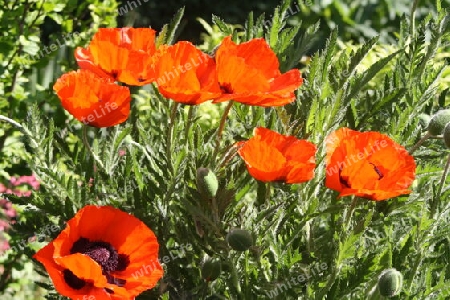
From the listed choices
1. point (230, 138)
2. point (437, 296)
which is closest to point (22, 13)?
point (230, 138)

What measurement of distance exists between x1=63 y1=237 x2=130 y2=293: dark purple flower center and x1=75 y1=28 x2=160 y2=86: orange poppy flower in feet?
0.86

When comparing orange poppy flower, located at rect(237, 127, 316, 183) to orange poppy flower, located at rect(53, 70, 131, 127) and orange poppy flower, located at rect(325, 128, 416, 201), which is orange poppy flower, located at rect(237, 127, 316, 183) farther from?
orange poppy flower, located at rect(53, 70, 131, 127)

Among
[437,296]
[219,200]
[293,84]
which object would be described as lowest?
[437,296]

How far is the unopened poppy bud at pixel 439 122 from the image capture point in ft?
3.95

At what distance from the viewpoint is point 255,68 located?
46.6 inches

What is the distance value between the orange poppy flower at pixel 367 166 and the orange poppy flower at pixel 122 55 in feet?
1.04

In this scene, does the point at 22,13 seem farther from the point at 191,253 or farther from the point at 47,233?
the point at 191,253

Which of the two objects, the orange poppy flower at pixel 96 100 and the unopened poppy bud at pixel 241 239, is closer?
the unopened poppy bud at pixel 241 239

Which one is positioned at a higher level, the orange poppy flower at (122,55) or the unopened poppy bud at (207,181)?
the orange poppy flower at (122,55)

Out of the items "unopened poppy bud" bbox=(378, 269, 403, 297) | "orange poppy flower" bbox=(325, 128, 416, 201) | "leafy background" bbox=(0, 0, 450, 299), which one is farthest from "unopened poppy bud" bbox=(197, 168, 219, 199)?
Answer: "unopened poppy bud" bbox=(378, 269, 403, 297)

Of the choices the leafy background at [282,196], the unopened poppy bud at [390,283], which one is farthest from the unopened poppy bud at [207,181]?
the unopened poppy bud at [390,283]

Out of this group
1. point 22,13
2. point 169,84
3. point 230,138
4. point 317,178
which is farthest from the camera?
point 22,13

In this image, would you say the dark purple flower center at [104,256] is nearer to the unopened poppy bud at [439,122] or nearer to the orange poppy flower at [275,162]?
the orange poppy flower at [275,162]

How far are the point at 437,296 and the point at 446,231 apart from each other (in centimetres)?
11
